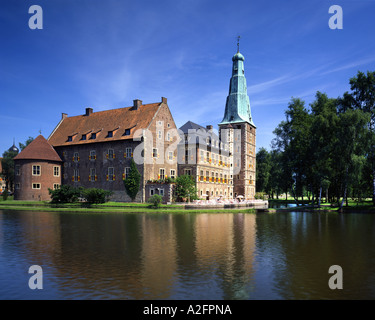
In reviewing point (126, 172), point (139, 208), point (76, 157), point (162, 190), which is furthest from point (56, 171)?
point (139, 208)

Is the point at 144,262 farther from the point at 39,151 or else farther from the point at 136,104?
the point at 39,151

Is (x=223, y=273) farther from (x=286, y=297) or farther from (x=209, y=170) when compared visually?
(x=209, y=170)

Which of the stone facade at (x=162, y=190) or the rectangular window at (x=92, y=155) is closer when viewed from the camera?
the stone facade at (x=162, y=190)

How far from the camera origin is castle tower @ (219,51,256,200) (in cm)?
7312

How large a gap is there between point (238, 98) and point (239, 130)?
7.05 m

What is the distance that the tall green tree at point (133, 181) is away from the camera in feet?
163

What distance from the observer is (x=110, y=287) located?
391 inches

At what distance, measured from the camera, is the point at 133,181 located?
163 feet

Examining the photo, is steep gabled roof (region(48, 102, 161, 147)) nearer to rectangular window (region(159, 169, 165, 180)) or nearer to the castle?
the castle

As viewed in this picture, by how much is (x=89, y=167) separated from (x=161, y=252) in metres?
43.3

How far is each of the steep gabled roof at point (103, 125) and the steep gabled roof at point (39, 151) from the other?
2002mm

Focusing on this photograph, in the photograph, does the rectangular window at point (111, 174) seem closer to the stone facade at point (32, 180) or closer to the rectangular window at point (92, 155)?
the rectangular window at point (92, 155)

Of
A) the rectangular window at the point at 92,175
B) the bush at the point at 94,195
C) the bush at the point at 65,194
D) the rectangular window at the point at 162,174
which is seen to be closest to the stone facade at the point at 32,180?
the rectangular window at the point at 92,175
